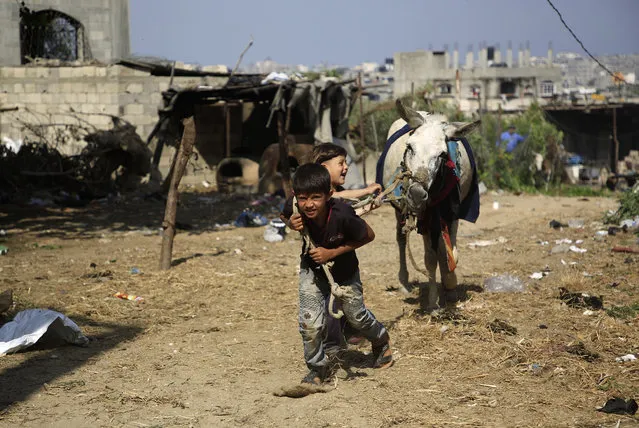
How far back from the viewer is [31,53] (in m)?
19.3

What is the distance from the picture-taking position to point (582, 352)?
5121 mm

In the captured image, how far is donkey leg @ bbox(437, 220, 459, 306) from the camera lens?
6.12m

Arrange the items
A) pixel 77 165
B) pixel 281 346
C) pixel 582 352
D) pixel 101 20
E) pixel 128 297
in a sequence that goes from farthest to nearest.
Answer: pixel 101 20
pixel 77 165
pixel 128 297
pixel 281 346
pixel 582 352

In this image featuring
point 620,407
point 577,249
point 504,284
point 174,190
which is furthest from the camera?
point 577,249

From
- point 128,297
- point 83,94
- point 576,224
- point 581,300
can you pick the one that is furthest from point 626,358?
point 83,94

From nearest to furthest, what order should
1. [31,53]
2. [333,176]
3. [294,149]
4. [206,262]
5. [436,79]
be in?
[333,176] → [206,262] → [294,149] → [31,53] → [436,79]

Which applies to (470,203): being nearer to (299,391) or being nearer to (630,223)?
(299,391)

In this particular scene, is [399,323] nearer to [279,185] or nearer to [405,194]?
[405,194]

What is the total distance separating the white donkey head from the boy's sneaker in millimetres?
1070

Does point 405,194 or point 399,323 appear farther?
point 399,323

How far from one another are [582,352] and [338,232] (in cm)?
208

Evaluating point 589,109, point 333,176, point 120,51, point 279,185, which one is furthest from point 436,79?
point 333,176

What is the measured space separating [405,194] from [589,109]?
2683 centimetres

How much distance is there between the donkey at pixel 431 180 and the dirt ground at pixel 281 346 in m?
0.40
